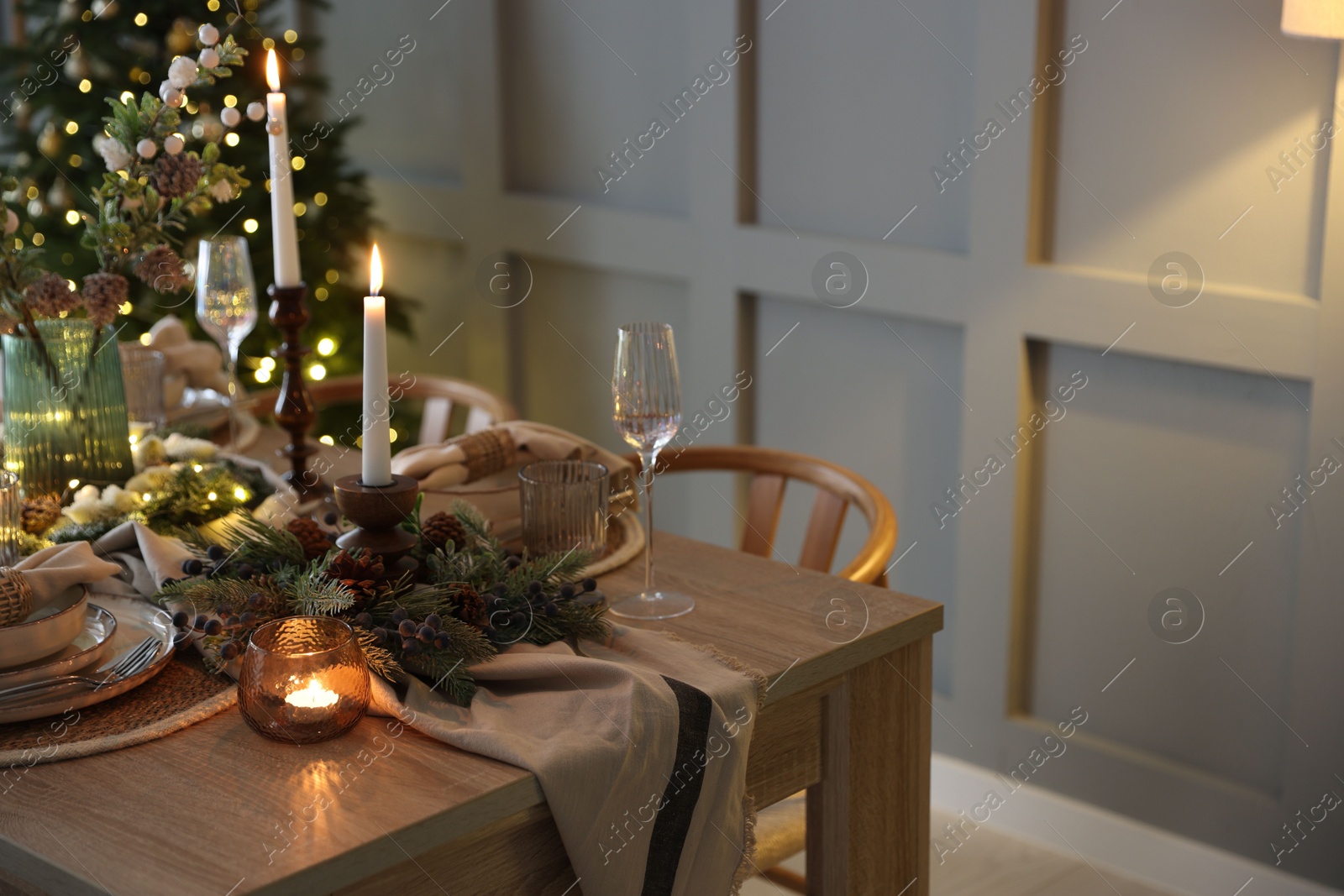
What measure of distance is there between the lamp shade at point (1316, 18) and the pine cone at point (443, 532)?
1203 mm

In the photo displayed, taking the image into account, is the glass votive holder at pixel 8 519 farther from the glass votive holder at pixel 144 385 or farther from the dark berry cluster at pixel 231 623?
the glass votive holder at pixel 144 385

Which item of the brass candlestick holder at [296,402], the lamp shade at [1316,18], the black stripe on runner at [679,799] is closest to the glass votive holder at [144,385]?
the brass candlestick holder at [296,402]

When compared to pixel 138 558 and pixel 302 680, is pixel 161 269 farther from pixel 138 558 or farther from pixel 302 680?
pixel 302 680

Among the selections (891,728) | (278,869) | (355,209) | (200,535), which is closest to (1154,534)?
(891,728)

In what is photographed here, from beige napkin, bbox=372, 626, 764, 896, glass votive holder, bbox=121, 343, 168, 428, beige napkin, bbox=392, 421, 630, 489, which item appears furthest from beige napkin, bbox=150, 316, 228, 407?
beige napkin, bbox=372, 626, 764, 896

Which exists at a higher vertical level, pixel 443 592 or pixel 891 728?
pixel 443 592

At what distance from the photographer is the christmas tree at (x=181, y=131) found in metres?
2.92

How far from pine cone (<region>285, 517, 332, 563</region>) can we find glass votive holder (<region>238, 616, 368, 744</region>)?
17 cm

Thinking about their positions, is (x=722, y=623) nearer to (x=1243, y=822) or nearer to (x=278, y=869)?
(x=278, y=869)

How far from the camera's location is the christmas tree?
9.58 ft

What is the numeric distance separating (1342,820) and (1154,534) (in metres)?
0.52

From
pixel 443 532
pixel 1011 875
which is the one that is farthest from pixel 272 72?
pixel 1011 875

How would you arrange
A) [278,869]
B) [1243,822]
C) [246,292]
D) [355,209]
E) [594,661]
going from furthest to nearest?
[355,209] → [1243,822] → [246,292] → [594,661] → [278,869]

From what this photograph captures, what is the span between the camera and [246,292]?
1.81 m
